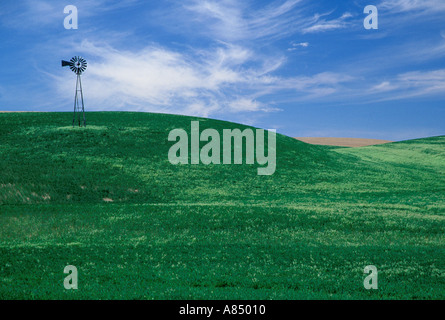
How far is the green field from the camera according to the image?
1307cm

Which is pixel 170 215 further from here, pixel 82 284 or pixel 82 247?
pixel 82 284

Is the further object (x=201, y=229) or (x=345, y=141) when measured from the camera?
(x=345, y=141)

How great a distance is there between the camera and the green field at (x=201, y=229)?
515 inches

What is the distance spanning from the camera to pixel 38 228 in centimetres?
2367

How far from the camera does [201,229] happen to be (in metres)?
23.2

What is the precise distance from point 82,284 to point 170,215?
13917mm

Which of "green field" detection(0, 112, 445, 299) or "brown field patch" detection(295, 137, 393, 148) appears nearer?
"green field" detection(0, 112, 445, 299)

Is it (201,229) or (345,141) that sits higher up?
(345,141)

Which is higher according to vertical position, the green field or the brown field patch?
the brown field patch
